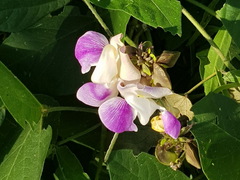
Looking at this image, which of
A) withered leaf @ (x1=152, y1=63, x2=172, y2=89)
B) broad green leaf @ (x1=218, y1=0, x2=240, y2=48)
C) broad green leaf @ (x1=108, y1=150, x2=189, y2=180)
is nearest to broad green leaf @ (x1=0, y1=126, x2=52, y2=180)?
broad green leaf @ (x1=108, y1=150, x2=189, y2=180)

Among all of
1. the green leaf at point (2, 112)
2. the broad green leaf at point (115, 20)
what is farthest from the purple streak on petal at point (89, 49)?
the green leaf at point (2, 112)

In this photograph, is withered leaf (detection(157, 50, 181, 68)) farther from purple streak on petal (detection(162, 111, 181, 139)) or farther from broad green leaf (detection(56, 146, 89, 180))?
broad green leaf (detection(56, 146, 89, 180))

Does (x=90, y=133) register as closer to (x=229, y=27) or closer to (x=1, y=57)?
(x=1, y=57)

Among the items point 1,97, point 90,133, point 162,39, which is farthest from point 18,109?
point 162,39

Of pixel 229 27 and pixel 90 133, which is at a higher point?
pixel 229 27

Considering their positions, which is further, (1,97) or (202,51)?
(202,51)

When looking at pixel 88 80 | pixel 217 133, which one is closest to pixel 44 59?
pixel 88 80
